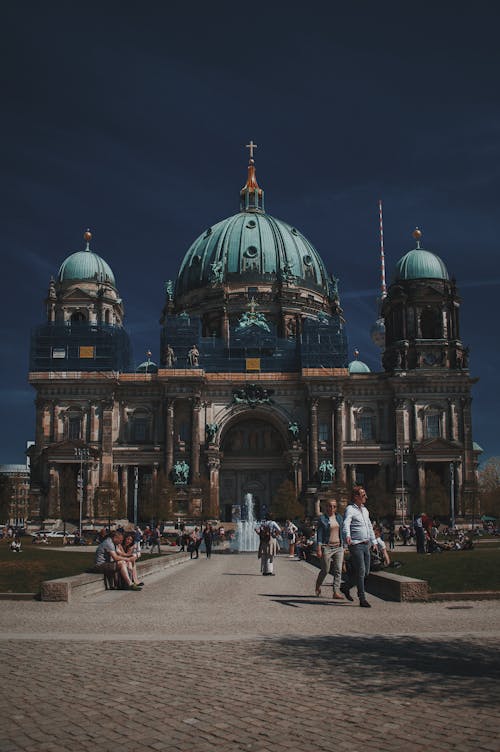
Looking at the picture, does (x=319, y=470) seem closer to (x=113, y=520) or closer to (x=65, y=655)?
(x=113, y=520)

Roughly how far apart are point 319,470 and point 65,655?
3156 inches

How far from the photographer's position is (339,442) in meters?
92.4

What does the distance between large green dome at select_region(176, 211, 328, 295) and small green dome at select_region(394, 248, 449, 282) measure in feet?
53.9

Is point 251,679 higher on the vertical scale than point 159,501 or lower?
lower

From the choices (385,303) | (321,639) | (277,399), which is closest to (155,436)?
(277,399)

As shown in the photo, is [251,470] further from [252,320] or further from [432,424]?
[432,424]

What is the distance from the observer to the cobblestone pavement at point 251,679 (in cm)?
740

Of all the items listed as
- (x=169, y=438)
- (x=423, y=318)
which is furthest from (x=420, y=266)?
(x=169, y=438)

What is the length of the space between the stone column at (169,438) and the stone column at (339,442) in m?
17.8

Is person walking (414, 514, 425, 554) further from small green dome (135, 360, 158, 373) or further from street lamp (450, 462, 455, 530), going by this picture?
small green dome (135, 360, 158, 373)

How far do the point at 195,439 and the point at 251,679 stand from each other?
82623mm

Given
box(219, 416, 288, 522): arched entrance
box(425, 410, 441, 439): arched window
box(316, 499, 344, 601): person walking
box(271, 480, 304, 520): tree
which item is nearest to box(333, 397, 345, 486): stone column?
box(219, 416, 288, 522): arched entrance

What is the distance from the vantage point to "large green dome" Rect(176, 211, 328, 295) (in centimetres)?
11081

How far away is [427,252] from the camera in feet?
330
